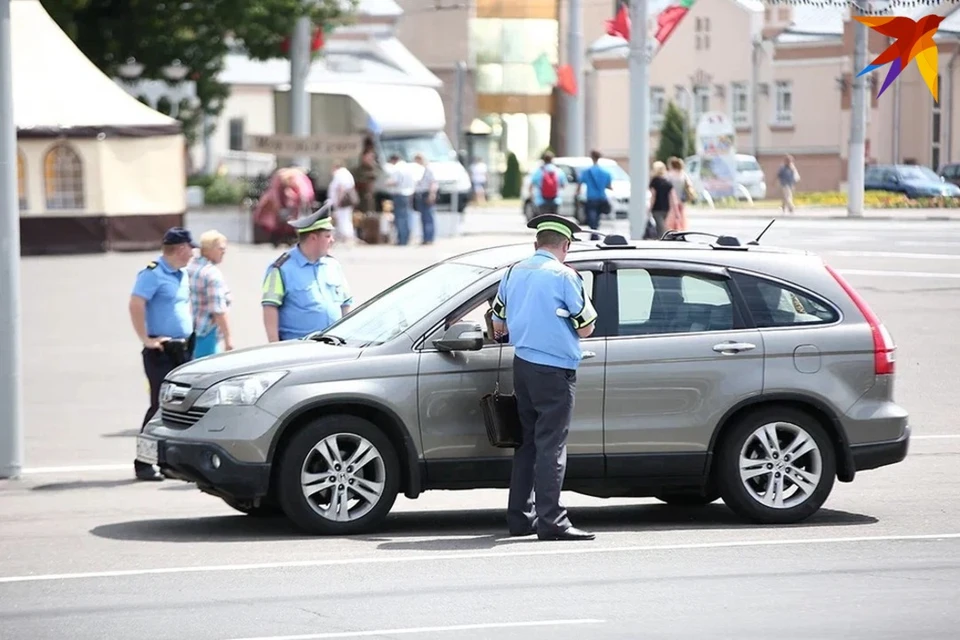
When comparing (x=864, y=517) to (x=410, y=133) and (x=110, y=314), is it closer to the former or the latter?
(x=110, y=314)

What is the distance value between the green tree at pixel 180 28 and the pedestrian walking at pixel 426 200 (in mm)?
5380

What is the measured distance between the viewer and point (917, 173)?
32.2 metres

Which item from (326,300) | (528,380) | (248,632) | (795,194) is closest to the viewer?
(248,632)

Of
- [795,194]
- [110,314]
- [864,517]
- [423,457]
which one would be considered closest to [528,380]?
[423,457]

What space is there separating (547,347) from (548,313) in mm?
173

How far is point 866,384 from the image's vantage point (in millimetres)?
10219

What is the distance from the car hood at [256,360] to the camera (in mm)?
→ 9852

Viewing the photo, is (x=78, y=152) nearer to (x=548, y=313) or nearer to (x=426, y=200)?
(x=426, y=200)

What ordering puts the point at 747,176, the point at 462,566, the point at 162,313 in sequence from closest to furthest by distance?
the point at 462,566 → the point at 162,313 → the point at 747,176

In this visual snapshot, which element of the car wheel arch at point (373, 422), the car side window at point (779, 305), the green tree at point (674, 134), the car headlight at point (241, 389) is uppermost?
the green tree at point (674, 134)

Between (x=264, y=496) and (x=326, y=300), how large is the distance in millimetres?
2371

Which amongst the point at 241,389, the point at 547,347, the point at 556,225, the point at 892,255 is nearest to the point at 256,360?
the point at 241,389

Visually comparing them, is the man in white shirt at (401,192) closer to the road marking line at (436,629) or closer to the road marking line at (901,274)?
the road marking line at (901,274)

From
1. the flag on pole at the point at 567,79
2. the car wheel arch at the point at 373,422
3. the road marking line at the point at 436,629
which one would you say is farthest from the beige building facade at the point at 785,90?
the road marking line at the point at 436,629
